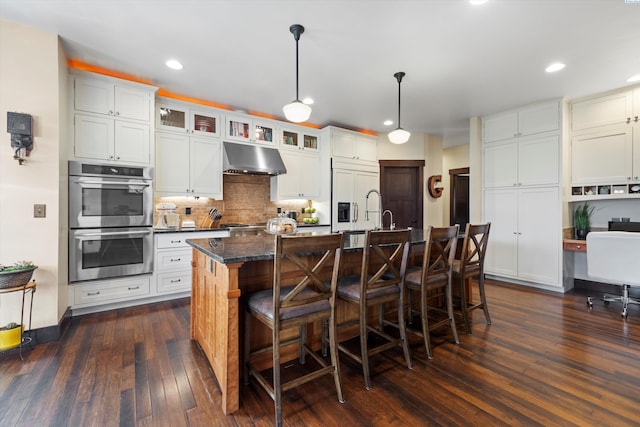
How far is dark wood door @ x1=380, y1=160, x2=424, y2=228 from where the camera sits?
6035 mm

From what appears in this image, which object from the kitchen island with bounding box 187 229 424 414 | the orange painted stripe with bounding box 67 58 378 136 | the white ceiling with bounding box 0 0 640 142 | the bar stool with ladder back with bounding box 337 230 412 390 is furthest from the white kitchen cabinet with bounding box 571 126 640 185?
the orange painted stripe with bounding box 67 58 378 136

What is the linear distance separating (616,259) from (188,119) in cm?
566

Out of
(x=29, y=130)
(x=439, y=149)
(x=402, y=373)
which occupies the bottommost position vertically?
(x=402, y=373)

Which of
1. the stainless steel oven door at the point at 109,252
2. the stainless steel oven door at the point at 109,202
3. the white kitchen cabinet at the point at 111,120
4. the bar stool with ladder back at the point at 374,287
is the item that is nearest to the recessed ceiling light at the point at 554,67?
the bar stool with ladder back at the point at 374,287

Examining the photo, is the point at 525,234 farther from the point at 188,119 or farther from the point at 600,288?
the point at 188,119

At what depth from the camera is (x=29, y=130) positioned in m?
2.45

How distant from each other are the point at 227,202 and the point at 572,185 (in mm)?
5402

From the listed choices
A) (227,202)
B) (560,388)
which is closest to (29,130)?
(227,202)

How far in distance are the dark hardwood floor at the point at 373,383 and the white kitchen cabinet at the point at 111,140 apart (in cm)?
190

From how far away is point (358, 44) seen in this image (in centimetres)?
276

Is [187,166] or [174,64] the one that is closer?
[174,64]

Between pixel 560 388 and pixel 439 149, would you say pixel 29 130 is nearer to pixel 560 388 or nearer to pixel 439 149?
pixel 560 388

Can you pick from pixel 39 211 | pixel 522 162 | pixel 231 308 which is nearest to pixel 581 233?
pixel 522 162

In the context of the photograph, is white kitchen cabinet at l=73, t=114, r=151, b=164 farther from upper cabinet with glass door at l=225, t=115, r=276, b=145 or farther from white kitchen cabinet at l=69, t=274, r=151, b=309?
white kitchen cabinet at l=69, t=274, r=151, b=309
